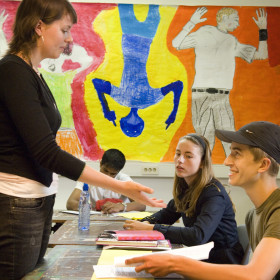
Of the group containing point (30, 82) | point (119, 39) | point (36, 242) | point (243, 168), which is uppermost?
point (119, 39)

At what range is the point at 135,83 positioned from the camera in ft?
14.7

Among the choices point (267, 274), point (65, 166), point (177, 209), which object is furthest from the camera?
point (177, 209)

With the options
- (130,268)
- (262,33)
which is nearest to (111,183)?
(130,268)

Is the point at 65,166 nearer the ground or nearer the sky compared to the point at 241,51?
nearer the ground

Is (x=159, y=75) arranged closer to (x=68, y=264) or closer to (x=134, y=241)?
(x=134, y=241)

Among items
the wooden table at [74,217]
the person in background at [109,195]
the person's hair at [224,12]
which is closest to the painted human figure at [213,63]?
the person's hair at [224,12]

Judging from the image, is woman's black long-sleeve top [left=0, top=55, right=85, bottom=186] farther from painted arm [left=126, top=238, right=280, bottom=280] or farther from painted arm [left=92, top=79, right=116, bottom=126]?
painted arm [left=92, top=79, right=116, bottom=126]

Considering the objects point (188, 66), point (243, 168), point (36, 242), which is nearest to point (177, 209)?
point (243, 168)

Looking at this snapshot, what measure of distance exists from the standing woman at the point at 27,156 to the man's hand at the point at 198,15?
127 inches

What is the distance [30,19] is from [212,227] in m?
1.39

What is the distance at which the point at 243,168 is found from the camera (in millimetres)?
1640

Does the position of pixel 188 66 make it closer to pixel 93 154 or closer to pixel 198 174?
pixel 93 154

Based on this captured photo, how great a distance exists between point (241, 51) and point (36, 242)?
3.65 metres

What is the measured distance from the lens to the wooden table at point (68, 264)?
136 cm
